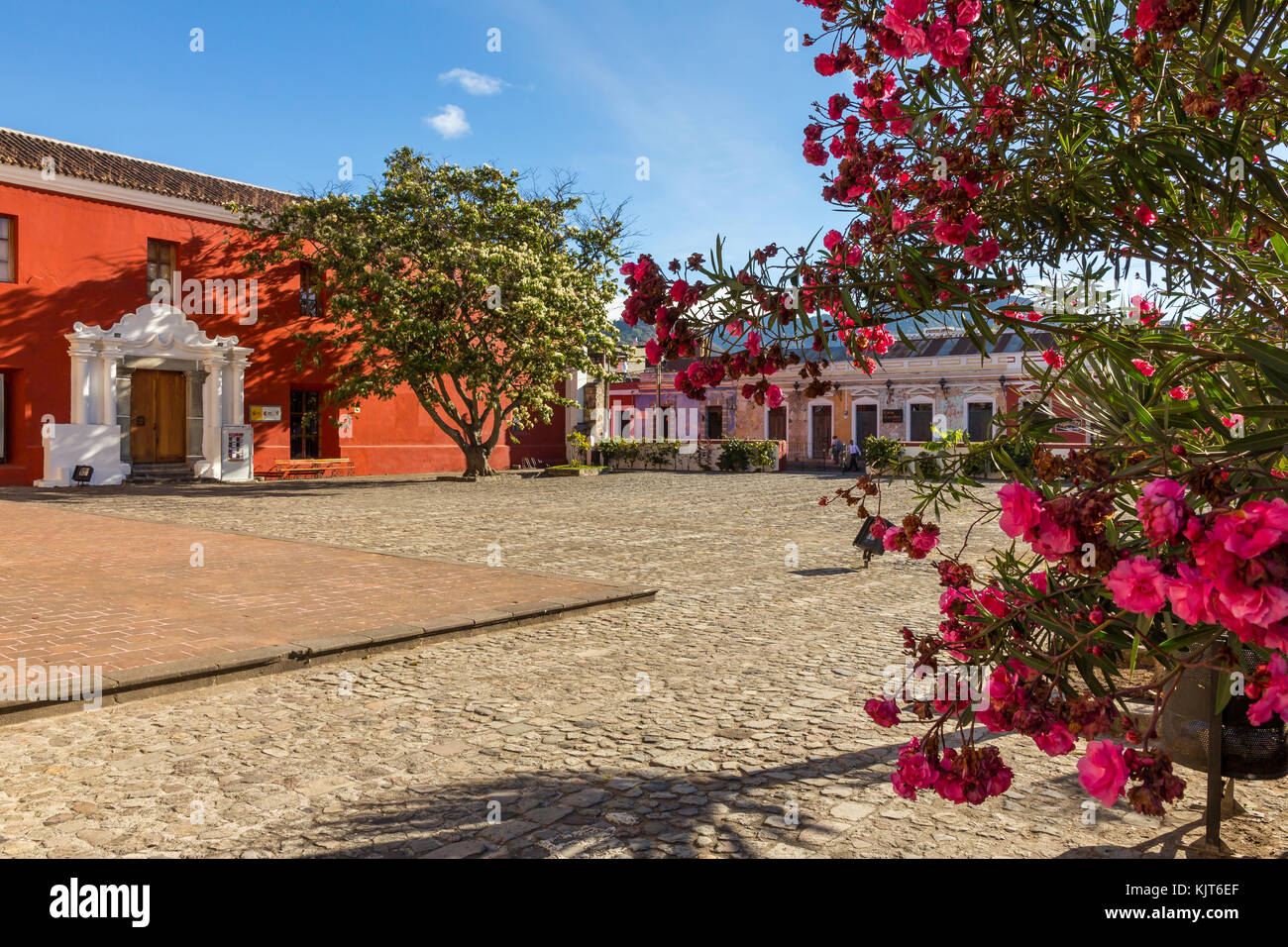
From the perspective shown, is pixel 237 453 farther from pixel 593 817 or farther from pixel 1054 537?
pixel 1054 537

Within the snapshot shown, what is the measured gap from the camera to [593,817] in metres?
3.47

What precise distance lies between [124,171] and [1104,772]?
85.2 ft

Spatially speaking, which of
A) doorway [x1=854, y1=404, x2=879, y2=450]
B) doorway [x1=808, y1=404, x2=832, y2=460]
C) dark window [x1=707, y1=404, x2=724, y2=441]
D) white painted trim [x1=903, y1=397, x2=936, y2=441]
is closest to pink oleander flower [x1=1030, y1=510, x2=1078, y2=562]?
white painted trim [x1=903, y1=397, x2=936, y2=441]

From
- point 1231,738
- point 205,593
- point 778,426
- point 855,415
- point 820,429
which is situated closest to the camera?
point 1231,738

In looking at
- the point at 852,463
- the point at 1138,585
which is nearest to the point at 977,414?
the point at 852,463

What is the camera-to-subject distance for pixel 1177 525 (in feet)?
5.72

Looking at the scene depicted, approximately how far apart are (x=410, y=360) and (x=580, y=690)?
18115 millimetres

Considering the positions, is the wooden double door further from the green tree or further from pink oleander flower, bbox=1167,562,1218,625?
pink oleander flower, bbox=1167,562,1218,625

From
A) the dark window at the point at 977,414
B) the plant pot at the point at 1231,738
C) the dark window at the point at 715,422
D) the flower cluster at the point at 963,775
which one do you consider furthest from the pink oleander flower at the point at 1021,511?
the dark window at the point at 715,422

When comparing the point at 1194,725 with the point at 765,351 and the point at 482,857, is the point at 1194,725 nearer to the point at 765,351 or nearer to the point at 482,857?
the point at 765,351

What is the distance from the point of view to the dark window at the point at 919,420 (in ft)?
127

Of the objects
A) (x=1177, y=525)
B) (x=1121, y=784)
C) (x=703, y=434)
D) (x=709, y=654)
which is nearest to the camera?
(x=1177, y=525)
